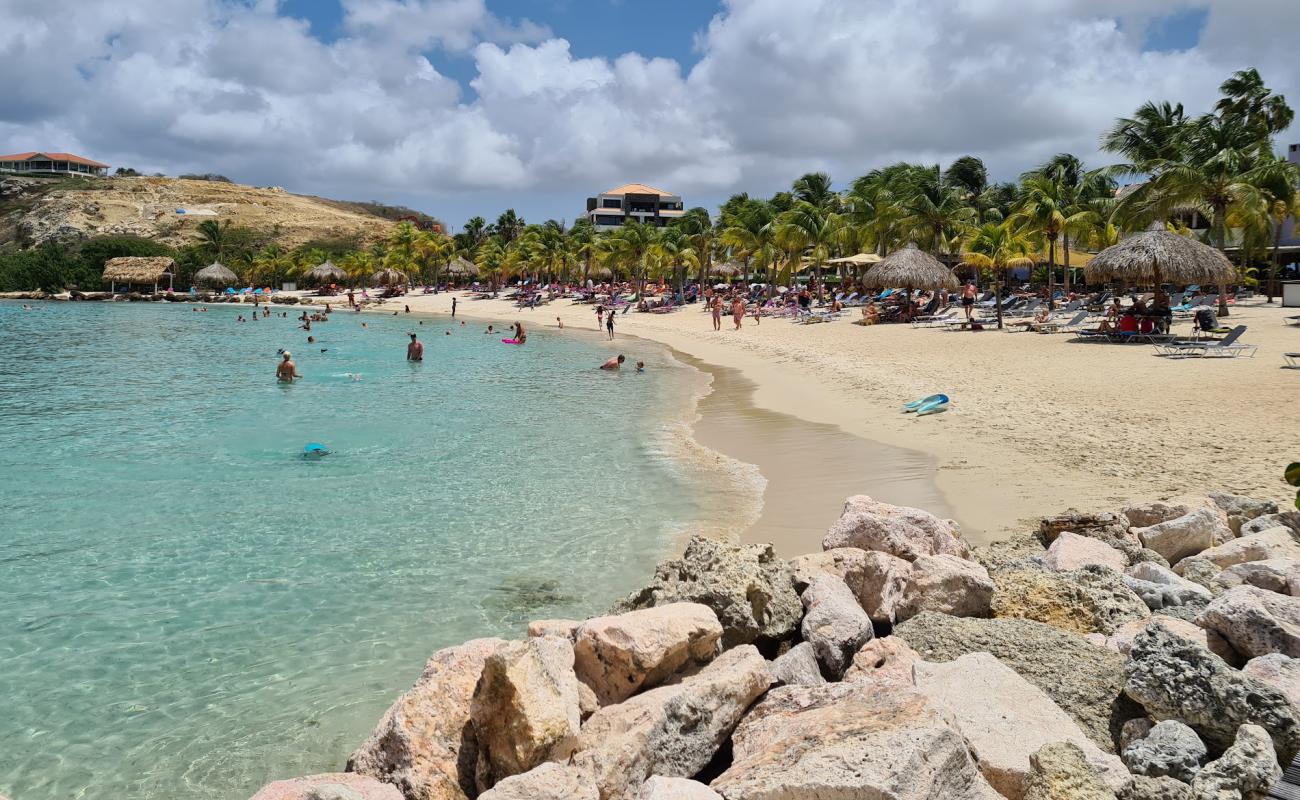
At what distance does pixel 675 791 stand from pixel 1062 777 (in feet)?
4.60

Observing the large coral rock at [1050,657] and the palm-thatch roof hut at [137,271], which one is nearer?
the large coral rock at [1050,657]

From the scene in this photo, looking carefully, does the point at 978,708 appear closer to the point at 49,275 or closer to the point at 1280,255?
the point at 1280,255

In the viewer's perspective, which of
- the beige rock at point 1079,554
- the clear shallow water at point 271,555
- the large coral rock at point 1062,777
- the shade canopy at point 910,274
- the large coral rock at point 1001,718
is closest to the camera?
the large coral rock at point 1062,777

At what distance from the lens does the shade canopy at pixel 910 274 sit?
30.6 meters

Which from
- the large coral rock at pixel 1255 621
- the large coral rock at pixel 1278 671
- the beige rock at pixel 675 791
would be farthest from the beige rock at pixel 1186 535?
the beige rock at pixel 675 791

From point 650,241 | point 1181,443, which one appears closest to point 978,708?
point 1181,443

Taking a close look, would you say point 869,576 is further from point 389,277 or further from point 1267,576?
point 389,277

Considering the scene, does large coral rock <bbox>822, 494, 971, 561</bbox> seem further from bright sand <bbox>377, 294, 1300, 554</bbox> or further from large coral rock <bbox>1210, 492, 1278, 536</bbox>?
large coral rock <bbox>1210, 492, 1278, 536</bbox>

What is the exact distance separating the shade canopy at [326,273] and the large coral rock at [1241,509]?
74256 millimetres

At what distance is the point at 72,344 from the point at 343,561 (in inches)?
1255

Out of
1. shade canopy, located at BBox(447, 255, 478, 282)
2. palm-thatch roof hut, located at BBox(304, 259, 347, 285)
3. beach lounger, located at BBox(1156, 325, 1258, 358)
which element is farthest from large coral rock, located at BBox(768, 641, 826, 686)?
palm-thatch roof hut, located at BBox(304, 259, 347, 285)

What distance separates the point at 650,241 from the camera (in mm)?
53312

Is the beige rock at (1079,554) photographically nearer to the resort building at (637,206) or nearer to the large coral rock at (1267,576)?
the large coral rock at (1267,576)

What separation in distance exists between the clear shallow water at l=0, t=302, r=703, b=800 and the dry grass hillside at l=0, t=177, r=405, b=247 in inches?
3645
